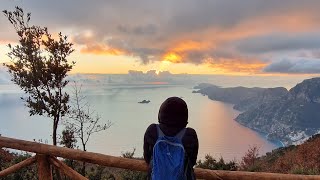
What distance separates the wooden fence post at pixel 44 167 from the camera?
388cm

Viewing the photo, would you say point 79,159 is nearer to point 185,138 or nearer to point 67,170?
point 67,170

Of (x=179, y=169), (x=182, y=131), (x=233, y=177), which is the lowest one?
(x=233, y=177)

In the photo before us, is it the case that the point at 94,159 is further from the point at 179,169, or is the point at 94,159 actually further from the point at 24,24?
the point at 24,24

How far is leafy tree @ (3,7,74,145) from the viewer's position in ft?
51.5

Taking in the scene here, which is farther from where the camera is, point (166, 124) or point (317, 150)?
point (317, 150)

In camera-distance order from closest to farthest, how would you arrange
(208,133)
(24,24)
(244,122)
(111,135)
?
1. (24,24)
2. (111,135)
3. (208,133)
4. (244,122)

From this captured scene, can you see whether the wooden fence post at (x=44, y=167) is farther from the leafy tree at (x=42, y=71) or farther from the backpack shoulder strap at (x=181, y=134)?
the leafy tree at (x=42, y=71)

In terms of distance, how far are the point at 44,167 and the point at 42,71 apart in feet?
41.7

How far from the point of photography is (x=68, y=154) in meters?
3.66

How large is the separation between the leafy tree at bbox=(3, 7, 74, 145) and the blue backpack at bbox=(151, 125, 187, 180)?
1380 cm

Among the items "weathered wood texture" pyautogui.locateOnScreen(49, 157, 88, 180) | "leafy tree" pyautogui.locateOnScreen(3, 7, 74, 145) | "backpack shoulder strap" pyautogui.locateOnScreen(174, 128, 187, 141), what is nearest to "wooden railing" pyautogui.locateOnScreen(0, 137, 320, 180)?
"weathered wood texture" pyautogui.locateOnScreen(49, 157, 88, 180)

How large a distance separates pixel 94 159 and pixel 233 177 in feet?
4.66

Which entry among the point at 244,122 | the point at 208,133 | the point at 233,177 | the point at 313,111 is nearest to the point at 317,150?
the point at 233,177

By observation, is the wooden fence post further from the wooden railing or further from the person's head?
the person's head
